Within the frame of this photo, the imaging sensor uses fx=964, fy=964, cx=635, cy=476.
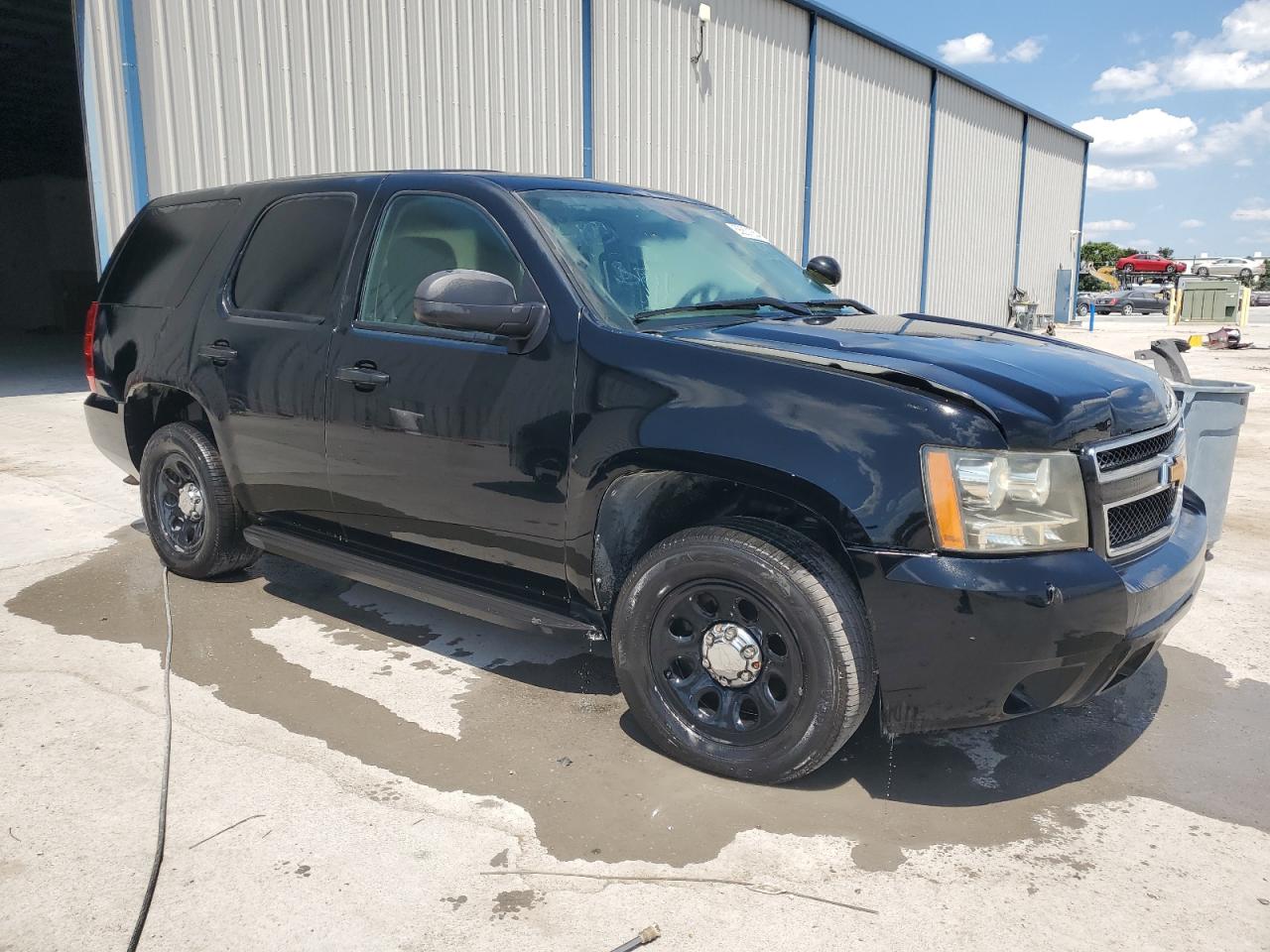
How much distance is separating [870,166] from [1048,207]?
1189 centimetres

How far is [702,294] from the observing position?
3.51 m

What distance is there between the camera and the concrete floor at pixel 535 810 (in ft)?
7.50

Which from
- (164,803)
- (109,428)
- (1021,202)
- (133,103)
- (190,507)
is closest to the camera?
(164,803)

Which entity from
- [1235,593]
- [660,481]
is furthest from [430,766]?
[1235,593]

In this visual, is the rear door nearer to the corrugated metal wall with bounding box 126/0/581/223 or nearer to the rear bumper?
the rear bumper

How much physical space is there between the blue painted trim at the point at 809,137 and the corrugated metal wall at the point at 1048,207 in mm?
11762

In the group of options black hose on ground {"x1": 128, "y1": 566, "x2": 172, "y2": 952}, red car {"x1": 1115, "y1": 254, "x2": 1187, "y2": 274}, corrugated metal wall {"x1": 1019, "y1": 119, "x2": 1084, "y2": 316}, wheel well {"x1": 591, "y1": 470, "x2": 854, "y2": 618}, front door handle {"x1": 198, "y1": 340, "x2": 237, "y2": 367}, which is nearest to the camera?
black hose on ground {"x1": 128, "y1": 566, "x2": 172, "y2": 952}

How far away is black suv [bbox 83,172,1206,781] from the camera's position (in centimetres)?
251

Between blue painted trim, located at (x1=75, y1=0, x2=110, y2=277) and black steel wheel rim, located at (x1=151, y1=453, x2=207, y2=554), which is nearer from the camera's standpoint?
black steel wheel rim, located at (x1=151, y1=453, x2=207, y2=554)

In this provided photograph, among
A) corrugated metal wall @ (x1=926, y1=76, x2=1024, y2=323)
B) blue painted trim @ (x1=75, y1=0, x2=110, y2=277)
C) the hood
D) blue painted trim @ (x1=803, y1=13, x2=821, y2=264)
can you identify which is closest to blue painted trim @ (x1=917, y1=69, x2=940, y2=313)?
corrugated metal wall @ (x1=926, y1=76, x2=1024, y2=323)

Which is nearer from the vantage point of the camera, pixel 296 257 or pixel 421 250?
pixel 421 250

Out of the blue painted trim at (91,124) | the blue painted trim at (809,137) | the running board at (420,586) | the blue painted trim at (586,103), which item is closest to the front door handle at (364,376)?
the running board at (420,586)

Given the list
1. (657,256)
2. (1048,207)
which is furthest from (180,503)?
(1048,207)

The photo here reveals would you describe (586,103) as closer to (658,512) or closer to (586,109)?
(586,109)
